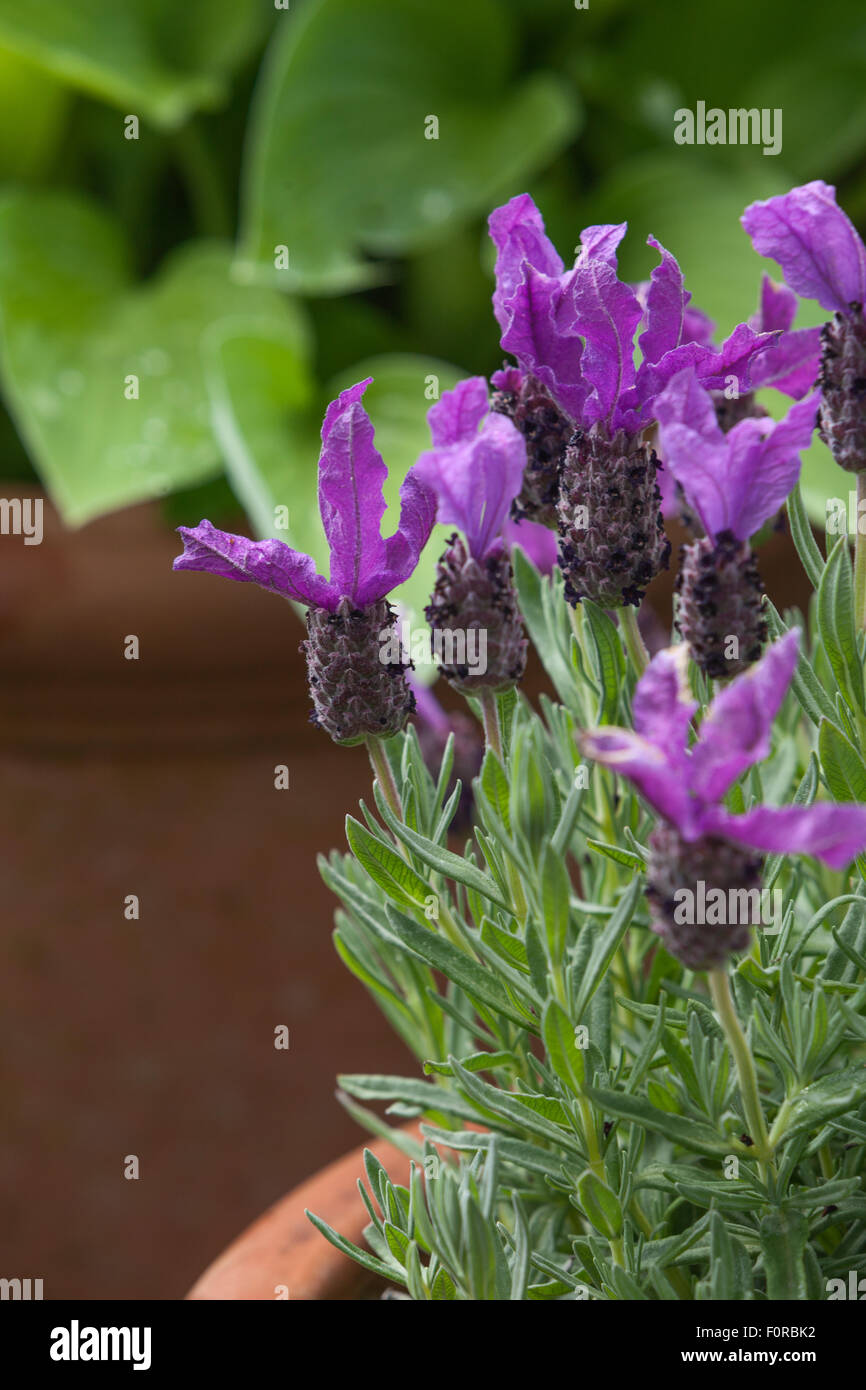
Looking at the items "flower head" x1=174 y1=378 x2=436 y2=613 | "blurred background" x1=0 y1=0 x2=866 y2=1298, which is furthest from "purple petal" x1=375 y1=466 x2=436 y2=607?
"blurred background" x1=0 y1=0 x2=866 y2=1298

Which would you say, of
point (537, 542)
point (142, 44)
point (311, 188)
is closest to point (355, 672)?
point (537, 542)

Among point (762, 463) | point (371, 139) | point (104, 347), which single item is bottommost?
point (762, 463)

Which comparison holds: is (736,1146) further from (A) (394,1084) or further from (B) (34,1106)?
(B) (34,1106)

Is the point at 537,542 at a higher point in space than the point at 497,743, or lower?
higher

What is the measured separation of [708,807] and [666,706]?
0.02 metres

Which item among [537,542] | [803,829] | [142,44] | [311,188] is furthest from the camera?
[142,44]

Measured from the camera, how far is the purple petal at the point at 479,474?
40 cm

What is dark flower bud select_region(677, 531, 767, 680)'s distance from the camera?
39 cm

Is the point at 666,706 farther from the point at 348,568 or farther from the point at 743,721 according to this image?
the point at 348,568

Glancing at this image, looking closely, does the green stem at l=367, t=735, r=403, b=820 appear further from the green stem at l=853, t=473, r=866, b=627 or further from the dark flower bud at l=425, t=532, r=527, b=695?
the green stem at l=853, t=473, r=866, b=627

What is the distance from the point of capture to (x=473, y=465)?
1.32 ft

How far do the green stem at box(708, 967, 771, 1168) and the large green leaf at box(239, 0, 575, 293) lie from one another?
0.83 m

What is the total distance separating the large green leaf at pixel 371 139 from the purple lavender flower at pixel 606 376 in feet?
2.37
